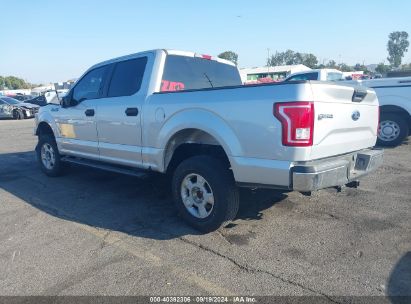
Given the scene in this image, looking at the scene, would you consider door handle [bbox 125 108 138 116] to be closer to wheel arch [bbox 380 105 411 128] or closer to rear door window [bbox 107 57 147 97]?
rear door window [bbox 107 57 147 97]

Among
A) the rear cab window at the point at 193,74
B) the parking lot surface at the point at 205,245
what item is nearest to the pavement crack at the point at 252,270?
the parking lot surface at the point at 205,245

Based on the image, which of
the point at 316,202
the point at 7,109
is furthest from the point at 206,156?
the point at 7,109

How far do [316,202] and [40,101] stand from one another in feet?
92.9

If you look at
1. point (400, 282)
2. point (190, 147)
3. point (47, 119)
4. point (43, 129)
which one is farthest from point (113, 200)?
point (400, 282)

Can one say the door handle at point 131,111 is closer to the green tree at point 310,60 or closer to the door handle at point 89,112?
the door handle at point 89,112

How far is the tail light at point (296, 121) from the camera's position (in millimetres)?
3057

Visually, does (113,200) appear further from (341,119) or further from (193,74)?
(341,119)

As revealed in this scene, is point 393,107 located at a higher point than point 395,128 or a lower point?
higher

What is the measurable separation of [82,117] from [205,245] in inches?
125

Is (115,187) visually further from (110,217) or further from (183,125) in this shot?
(183,125)

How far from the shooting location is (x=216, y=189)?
370cm

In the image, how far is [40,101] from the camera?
28.5 m

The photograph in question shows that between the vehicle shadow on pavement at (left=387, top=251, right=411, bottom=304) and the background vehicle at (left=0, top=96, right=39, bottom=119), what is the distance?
75.3 feet

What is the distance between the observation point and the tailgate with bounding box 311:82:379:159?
3.20 meters
